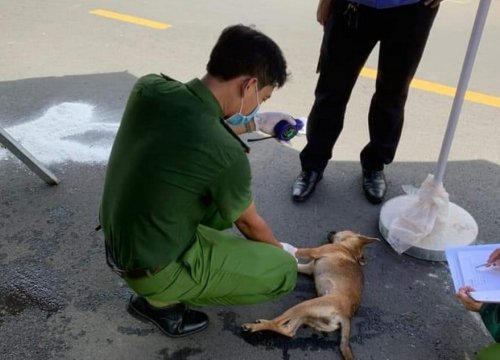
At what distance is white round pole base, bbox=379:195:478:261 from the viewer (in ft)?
8.07

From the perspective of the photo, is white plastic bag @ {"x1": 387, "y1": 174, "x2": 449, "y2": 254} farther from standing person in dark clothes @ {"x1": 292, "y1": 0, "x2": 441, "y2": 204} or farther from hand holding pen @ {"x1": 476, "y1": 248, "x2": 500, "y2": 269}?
hand holding pen @ {"x1": 476, "y1": 248, "x2": 500, "y2": 269}

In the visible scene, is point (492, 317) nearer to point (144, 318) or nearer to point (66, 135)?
point (144, 318)

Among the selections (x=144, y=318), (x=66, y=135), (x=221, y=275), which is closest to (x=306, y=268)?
(x=221, y=275)

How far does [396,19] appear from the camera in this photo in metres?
2.31

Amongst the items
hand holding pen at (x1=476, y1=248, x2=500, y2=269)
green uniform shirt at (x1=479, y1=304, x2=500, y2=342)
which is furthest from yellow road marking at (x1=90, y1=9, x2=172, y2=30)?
green uniform shirt at (x1=479, y1=304, x2=500, y2=342)

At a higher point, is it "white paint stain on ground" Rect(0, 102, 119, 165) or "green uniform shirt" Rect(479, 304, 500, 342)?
"green uniform shirt" Rect(479, 304, 500, 342)

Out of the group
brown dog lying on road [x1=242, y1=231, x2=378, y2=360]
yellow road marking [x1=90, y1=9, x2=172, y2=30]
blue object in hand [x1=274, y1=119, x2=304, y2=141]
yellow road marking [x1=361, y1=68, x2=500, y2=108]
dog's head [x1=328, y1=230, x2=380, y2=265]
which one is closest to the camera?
brown dog lying on road [x1=242, y1=231, x2=378, y2=360]

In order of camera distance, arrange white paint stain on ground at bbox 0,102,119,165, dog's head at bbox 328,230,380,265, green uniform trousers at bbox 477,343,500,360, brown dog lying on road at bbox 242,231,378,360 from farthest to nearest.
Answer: white paint stain on ground at bbox 0,102,119,165 → dog's head at bbox 328,230,380,265 → brown dog lying on road at bbox 242,231,378,360 → green uniform trousers at bbox 477,343,500,360

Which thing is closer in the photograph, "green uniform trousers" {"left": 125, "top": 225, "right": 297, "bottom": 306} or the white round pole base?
"green uniform trousers" {"left": 125, "top": 225, "right": 297, "bottom": 306}

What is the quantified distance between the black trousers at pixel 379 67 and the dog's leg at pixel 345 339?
1.06 m

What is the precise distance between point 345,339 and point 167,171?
0.98 m

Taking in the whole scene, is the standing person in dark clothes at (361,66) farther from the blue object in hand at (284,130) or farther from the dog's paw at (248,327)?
the dog's paw at (248,327)

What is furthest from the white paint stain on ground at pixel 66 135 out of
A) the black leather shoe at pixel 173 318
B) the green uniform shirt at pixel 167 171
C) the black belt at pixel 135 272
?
the green uniform shirt at pixel 167 171

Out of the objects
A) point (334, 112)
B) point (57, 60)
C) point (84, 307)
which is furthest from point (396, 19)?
point (57, 60)
